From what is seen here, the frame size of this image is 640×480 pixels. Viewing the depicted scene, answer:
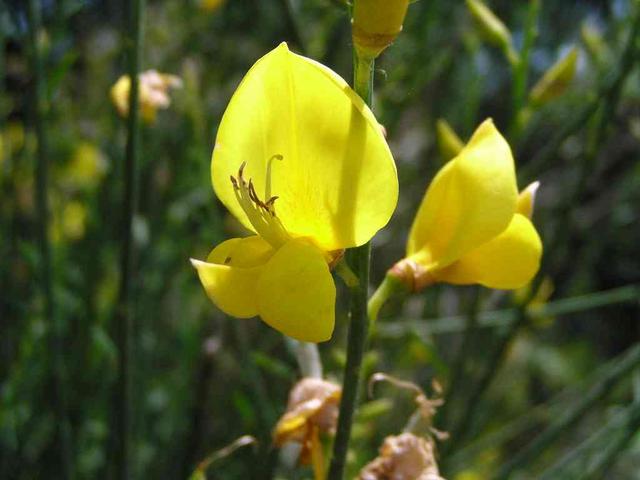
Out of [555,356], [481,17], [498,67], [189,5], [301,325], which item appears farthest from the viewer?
[555,356]

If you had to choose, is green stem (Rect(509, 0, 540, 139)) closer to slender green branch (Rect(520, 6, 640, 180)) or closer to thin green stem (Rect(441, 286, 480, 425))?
slender green branch (Rect(520, 6, 640, 180))

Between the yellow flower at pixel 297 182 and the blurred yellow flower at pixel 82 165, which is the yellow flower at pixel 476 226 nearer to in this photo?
the yellow flower at pixel 297 182

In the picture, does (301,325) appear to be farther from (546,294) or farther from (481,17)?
(546,294)

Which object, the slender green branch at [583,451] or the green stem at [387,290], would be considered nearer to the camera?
the green stem at [387,290]

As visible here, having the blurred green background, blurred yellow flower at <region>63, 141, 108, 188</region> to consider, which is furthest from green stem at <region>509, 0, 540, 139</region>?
blurred yellow flower at <region>63, 141, 108, 188</region>

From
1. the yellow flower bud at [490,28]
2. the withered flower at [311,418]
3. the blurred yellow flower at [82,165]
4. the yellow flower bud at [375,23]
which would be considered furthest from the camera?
the blurred yellow flower at [82,165]

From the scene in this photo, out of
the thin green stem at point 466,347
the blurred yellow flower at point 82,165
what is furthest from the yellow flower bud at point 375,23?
the blurred yellow flower at point 82,165

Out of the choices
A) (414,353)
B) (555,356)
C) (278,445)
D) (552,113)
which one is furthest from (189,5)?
(555,356)
